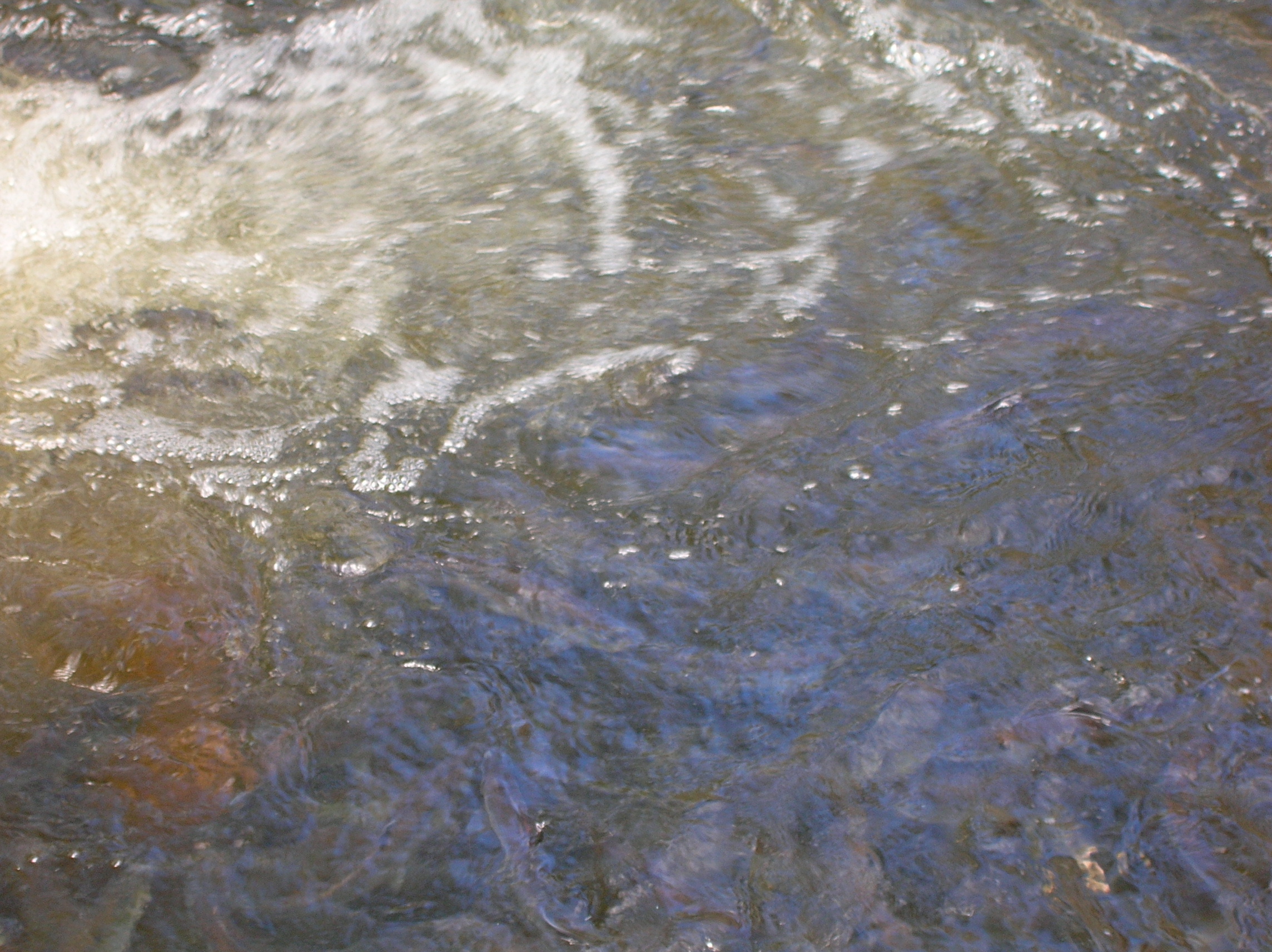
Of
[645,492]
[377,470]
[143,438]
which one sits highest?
[143,438]

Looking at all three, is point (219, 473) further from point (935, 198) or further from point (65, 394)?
point (935, 198)

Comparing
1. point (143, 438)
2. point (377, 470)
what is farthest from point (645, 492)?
point (143, 438)

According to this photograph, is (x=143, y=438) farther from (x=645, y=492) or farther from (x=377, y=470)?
(x=645, y=492)

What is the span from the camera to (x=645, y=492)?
227 centimetres

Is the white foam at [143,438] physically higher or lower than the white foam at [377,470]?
higher

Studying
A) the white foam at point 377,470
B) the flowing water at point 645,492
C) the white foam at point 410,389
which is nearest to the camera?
the flowing water at point 645,492

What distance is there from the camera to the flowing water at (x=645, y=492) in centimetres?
164

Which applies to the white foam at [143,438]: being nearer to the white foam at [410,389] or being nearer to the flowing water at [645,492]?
the flowing water at [645,492]

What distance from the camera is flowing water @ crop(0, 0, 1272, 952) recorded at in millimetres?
1637

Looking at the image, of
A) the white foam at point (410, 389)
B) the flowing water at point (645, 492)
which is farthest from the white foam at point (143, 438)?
the white foam at point (410, 389)

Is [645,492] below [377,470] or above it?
below

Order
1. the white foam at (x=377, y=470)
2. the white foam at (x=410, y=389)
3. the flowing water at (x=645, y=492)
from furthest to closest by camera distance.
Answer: the white foam at (x=410, y=389) → the white foam at (x=377, y=470) → the flowing water at (x=645, y=492)

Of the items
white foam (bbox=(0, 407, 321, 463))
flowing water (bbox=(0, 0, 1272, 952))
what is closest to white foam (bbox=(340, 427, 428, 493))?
flowing water (bbox=(0, 0, 1272, 952))

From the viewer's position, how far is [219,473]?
2.35m
